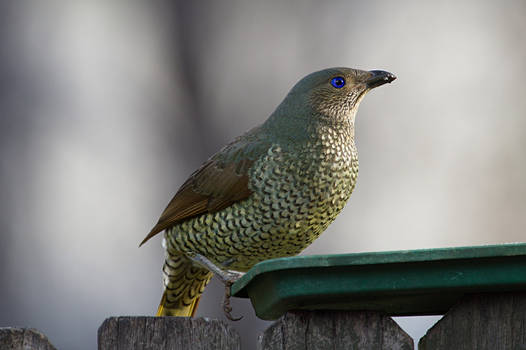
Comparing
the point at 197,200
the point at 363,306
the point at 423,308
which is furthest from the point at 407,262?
the point at 197,200

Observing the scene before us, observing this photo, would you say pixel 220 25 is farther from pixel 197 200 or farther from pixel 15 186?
pixel 197 200

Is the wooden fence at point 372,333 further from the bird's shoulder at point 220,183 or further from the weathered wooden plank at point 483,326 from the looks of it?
the bird's shoulder at point 220,183

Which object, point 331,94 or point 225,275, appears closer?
point 225,275

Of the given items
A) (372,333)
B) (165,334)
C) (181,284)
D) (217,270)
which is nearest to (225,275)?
(217,270)

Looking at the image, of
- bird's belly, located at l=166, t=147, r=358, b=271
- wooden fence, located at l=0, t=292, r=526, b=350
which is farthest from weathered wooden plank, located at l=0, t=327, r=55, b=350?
bird's belly, located at l=166, t=147, r=358, b=271

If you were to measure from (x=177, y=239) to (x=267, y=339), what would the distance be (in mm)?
2346

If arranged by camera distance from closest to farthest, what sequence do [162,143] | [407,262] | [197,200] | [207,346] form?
[407,262], [207,346], [197,200], [162,143]

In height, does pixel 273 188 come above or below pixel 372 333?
above

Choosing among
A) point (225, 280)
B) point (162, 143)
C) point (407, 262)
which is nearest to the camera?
point (407, 262)

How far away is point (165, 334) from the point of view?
2.46 metres

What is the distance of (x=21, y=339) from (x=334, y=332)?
78 centimetres

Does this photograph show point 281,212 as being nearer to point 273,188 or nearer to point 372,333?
point 273,188

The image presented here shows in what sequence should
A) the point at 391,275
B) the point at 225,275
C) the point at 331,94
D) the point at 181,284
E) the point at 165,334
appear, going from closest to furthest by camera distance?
the point at 391,275 < the point at 165,334 < the point at 225,275 < the point at 331,94 < the point at 181,284

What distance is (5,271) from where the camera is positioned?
25.7 ft
